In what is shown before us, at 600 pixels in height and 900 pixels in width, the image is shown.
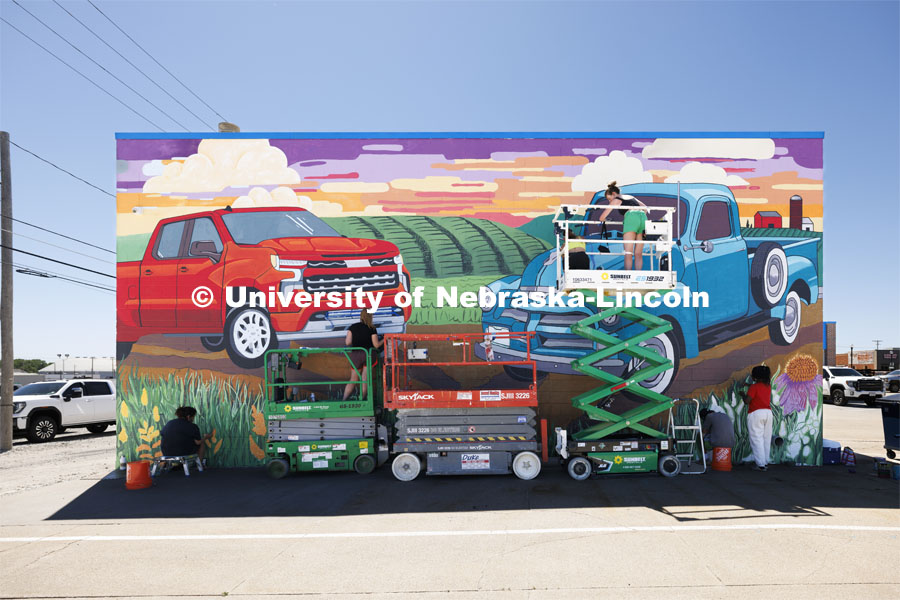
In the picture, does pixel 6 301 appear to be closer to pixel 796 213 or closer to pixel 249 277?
pixel 249 277

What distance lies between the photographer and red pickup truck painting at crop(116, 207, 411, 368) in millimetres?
→ 11102

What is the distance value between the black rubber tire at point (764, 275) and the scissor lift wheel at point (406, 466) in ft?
24.8

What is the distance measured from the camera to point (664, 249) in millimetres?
9750

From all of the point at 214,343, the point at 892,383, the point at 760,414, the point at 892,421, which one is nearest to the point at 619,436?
the point at 760,414

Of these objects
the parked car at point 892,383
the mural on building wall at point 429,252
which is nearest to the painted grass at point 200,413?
the mural on building wall at point 429,252

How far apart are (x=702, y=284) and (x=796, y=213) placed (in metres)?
2.48

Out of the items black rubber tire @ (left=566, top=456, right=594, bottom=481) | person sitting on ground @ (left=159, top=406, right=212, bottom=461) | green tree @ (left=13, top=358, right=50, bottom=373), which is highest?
person sitting on ground @ (left=159, top=406, right=212, bottom=461)

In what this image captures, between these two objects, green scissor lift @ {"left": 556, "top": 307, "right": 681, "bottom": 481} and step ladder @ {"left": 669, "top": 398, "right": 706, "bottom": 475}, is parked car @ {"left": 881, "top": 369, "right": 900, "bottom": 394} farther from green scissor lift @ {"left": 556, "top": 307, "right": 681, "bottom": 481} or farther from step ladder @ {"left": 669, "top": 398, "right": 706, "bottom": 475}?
green scissor lift @ {"left": 556, "top": 307, "right": 681, "bottom": 481}

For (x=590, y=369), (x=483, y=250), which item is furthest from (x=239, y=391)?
(x=590, y=369)

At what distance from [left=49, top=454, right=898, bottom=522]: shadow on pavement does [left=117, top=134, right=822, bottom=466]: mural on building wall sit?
1689 mm

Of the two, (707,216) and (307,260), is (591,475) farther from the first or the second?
(307,260)

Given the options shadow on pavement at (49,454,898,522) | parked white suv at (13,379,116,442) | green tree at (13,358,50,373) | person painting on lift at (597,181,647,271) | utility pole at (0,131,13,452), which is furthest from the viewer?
green tree at (13,358,50,373)

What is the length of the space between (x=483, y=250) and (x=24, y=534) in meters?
8.40

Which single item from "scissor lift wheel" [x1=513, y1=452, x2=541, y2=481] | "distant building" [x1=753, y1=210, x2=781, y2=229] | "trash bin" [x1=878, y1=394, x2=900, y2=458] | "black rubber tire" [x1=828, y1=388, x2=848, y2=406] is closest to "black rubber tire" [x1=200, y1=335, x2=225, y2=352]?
"scissor lift wheel" [x1=513, y1=452, x2=541, y2=481]
